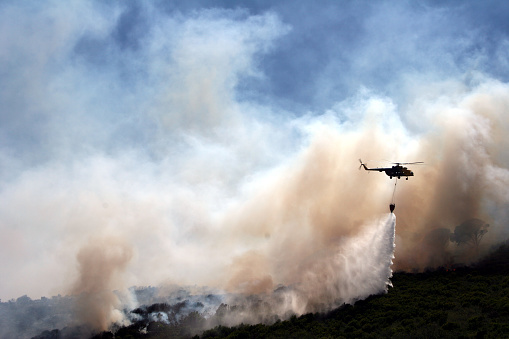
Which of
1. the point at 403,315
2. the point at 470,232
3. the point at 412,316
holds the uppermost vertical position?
the point at 470,232

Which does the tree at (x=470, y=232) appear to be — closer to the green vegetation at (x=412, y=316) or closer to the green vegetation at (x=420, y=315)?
the green vegetation at (x=412, y=316)

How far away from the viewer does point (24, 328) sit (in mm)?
129500

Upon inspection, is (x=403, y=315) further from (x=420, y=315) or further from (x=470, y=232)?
(x=470, y=232)

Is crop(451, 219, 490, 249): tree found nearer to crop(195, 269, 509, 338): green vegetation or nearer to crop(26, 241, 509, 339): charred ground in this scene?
crop(26, 241, 509, 339): charred ground

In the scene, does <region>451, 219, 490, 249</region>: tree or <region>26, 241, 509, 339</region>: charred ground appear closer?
<region>26, 241, 509, 339</region>: charred ground

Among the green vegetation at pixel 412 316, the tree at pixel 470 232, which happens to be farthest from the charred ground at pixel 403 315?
the tree at pixel 470 232

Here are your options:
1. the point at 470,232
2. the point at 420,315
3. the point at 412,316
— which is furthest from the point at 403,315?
the point at 470,232

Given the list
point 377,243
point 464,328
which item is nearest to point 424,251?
point 377,243

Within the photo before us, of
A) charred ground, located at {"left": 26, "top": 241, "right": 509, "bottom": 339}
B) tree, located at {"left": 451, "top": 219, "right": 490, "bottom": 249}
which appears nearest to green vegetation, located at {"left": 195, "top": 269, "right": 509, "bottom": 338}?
charred ground, located at {"left": 26, "top": 241, "right": 509, "bottom": 339}

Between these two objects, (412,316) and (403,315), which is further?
(403,315)

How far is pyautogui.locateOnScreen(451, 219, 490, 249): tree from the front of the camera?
138 m

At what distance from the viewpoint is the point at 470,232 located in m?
138

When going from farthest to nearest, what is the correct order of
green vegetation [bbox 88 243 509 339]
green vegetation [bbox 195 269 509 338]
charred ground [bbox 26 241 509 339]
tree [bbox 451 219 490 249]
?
tree [bbox 451 219 490 249] < charred ground [bbox 26 241 509 339] < green vegetation [bbox 88 243 509 339] < green vegetation [bbox 195 269 509 338]

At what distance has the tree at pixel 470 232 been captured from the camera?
138 m
